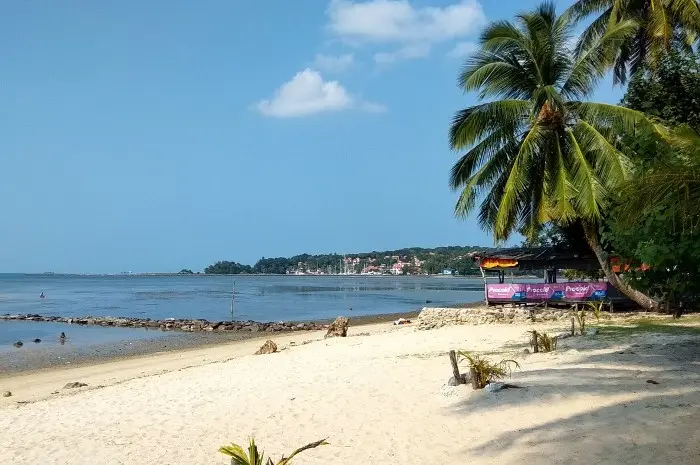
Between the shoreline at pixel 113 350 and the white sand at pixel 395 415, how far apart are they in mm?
9754

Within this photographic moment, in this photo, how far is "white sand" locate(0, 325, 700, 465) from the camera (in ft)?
18.7

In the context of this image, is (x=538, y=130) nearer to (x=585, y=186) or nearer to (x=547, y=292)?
(x=585, y=186)

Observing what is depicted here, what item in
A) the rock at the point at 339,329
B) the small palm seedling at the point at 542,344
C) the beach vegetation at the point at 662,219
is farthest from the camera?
the rock at the point at 339,329

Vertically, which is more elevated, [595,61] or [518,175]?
A: [595,61]

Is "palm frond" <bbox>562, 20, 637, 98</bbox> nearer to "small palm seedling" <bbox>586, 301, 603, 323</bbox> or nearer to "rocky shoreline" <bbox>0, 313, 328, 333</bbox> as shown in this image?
"small palm seedling" <bbox>586, 301, 603, 323</bbox>

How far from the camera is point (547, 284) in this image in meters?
21.8

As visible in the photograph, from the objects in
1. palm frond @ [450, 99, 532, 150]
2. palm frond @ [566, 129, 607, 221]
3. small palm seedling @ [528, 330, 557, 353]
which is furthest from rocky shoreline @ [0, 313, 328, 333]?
small palm seedling @ [528, 330, 557, 353]

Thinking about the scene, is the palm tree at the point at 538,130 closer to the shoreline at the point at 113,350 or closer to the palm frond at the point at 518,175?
the palm frond at the point at 518,175

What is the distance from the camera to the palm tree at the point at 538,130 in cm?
1531

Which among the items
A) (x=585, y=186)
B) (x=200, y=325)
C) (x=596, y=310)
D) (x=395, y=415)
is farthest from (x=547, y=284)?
(x=200, y=325)

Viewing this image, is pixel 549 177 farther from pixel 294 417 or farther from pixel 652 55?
pixel 294 417

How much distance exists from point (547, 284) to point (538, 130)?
26.0ft

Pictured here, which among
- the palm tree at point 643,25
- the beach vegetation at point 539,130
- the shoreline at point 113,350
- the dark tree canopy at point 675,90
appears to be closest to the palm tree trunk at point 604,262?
the beach vegetation at point 539,130

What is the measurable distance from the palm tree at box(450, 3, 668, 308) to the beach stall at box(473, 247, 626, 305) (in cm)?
247
